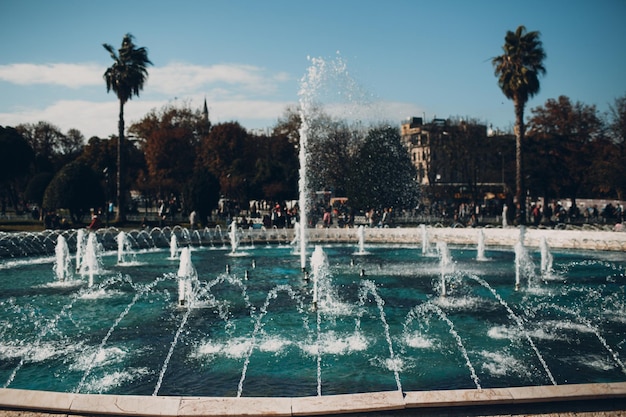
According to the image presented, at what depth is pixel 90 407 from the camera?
16.5ft

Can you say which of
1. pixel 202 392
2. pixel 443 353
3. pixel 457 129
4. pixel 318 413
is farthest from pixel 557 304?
pixel 457 129

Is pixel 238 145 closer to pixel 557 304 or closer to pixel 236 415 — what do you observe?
pixel 557 304

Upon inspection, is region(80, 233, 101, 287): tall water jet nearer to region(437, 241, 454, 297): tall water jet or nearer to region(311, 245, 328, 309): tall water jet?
region(311, 245, 328, 309): tall water jet

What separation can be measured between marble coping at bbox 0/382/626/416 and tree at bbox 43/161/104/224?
107 feet

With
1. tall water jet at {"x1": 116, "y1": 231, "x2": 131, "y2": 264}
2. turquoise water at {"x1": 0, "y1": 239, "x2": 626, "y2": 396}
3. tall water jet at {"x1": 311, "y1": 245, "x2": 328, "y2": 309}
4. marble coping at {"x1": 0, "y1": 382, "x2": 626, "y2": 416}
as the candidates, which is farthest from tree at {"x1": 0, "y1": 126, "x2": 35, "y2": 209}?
marble coping at {"x1": 0, "y1": 382, "x2": 626, "y2": 416}

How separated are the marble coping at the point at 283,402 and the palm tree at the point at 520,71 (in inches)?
1290

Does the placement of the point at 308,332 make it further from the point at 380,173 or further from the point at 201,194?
the point at 380,173

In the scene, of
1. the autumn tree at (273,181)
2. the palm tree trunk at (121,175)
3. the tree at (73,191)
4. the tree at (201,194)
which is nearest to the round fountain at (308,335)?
the tree at (73,191)

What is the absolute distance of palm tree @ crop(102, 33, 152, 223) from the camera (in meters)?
40.3

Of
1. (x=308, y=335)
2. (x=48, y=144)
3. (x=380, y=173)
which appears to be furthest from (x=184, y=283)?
(x=48, y=144)

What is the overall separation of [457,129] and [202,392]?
5248cm

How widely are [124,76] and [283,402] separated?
1533 inches

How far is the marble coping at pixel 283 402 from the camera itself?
194 inches

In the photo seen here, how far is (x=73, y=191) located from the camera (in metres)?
35.4
